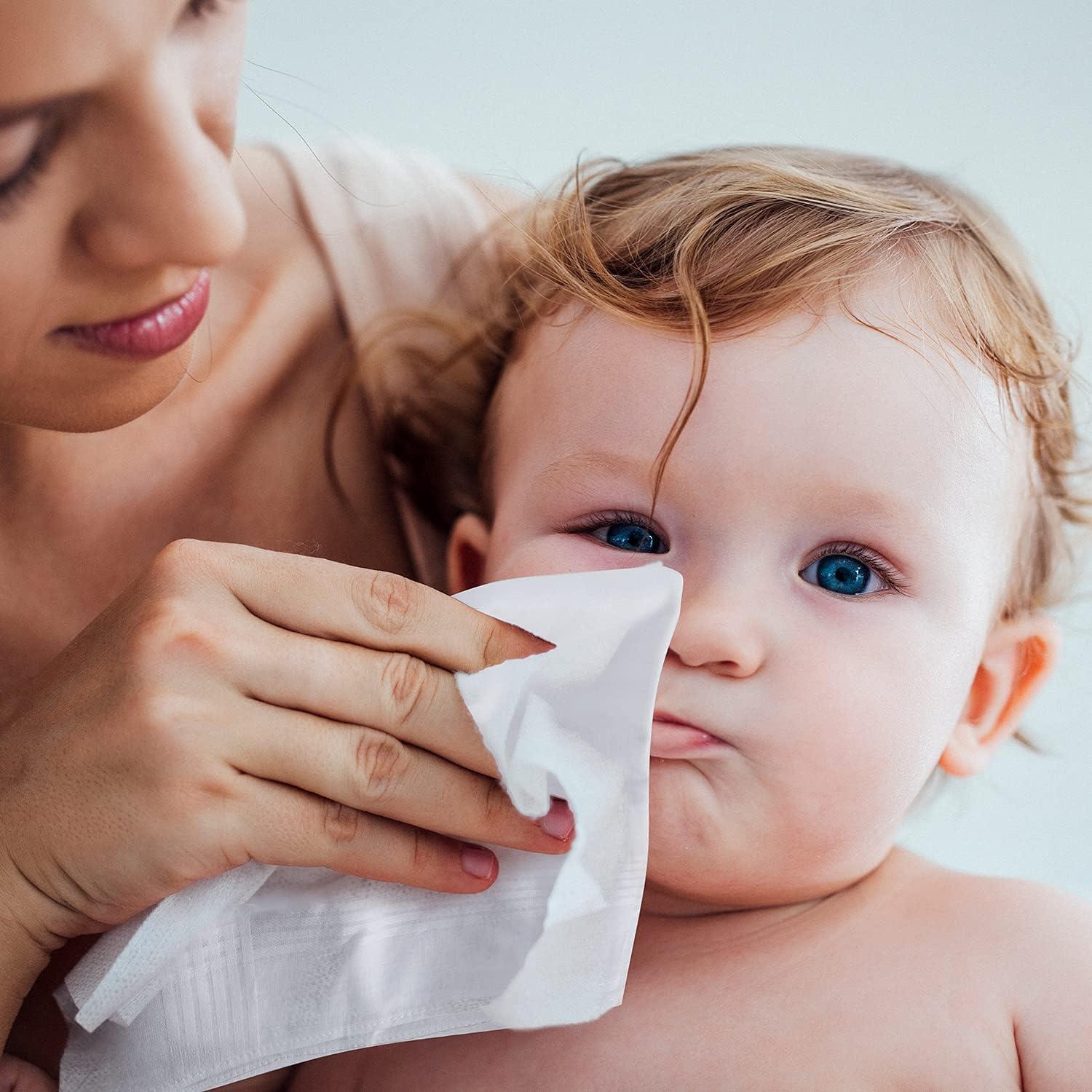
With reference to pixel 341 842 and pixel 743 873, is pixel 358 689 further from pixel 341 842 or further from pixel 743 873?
pixel 743 873

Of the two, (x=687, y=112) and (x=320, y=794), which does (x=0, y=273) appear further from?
(x=687, y=112)

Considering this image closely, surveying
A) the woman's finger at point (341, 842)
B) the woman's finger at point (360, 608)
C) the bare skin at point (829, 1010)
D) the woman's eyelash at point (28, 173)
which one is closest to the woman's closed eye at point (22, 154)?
the woman's eyelash at point (28, 173)

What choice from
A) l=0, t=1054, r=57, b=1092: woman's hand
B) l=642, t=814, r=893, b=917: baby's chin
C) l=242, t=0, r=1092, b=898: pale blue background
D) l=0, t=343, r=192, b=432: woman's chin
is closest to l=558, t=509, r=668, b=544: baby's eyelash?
l=642, t=814, r=893, b=917: baby's chin

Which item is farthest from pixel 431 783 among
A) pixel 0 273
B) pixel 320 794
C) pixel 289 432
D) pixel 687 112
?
pixel 687 112

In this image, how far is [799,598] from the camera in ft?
3.05

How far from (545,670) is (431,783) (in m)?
0.11

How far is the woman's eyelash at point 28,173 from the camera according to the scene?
0.68 metres

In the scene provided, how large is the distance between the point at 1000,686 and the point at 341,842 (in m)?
0.68

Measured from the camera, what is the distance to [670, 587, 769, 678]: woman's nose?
869 mm

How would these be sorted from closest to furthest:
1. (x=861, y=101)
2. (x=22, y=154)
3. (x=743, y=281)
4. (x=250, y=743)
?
1. (x=22, y=154)
2. (x=250, y=743)
3. (x=743, y=281)
4. (x=861, y=101)

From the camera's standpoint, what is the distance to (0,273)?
2.38ft

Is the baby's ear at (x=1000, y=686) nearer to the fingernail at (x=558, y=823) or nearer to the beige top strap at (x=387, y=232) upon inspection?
the fingernail at (x=558, y=823)

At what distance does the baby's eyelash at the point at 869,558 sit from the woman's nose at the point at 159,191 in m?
0.52

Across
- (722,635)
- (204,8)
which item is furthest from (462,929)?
(204,8)
